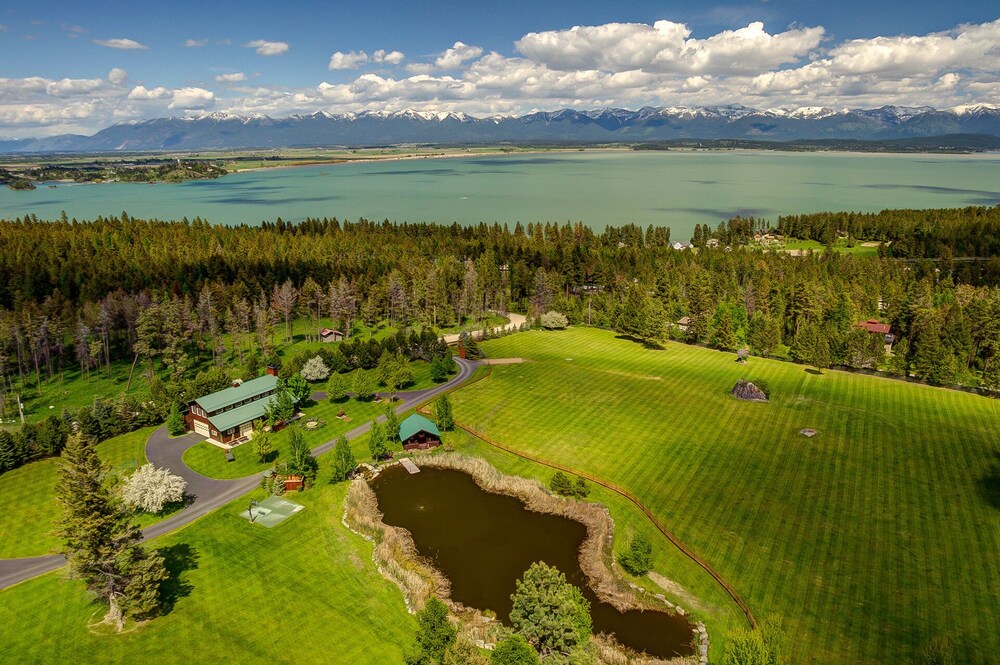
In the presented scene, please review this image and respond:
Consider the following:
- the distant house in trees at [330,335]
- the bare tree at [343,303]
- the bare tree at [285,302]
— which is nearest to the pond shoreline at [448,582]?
the bare tree at [343,303]

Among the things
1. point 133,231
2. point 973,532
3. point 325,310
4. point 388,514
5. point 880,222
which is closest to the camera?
point 973,532

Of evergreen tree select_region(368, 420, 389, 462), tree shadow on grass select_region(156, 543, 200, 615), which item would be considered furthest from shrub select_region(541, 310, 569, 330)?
tree shadow on grass select_region(156, 543, 200, 615)

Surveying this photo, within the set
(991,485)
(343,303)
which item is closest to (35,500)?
(343,303)

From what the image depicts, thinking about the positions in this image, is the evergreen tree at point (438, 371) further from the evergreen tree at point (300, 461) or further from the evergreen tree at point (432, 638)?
the evergreen tree at point (432, 638)

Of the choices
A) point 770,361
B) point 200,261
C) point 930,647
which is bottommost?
point 770,361

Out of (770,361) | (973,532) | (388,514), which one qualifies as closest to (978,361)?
(770,361)

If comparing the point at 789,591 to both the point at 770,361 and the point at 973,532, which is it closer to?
the point at 973,532

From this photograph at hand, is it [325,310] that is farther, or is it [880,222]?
[880,222]

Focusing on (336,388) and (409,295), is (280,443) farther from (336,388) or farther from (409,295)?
(409,295)
